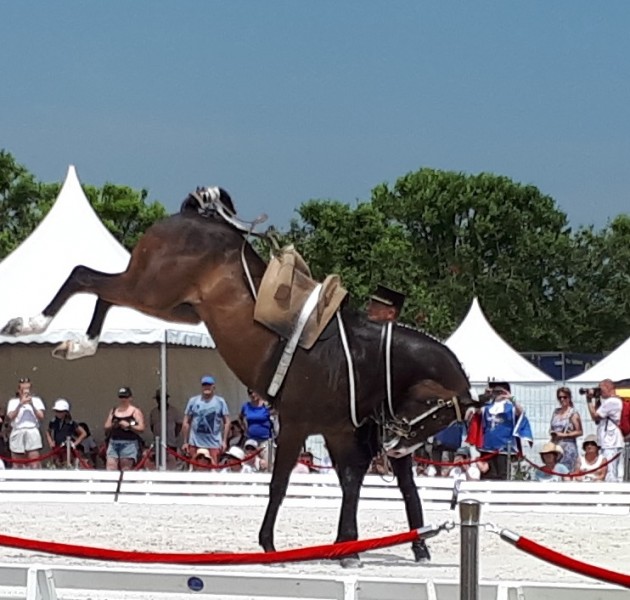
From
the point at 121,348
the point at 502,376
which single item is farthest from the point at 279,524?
the point at 502,376

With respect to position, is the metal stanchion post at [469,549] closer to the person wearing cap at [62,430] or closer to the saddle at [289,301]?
the saddle at [289,301]

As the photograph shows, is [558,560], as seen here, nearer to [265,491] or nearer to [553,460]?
[265,491]

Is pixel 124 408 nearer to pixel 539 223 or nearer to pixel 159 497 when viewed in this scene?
pixel 159 497

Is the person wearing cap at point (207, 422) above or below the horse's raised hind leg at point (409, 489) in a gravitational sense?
above

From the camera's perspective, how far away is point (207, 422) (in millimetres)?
18375

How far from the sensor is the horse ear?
1055 cm

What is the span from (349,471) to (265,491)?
5949mm

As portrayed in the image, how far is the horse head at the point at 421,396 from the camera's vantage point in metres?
10.2

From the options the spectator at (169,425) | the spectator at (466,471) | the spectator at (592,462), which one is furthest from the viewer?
the spectator at (169,425)

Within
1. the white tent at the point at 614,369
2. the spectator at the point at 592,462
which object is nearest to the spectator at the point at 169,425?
the spectator at the point at 592,462

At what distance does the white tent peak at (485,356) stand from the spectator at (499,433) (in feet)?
33.5

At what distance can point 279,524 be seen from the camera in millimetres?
13461

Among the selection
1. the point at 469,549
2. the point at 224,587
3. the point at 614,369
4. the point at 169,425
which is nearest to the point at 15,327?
the point at 224,587

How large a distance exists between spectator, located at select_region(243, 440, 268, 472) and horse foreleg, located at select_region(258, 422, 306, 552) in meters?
7.27
